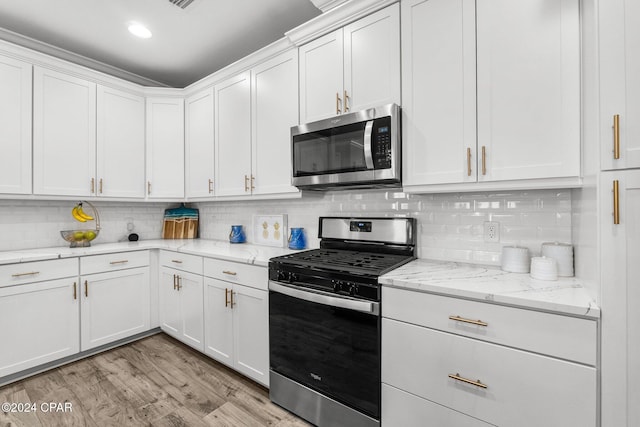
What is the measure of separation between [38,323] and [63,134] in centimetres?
154

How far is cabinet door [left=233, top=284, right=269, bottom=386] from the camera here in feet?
6.70

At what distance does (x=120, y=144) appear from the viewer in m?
3.02

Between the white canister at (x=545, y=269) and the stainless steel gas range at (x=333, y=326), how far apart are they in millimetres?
649

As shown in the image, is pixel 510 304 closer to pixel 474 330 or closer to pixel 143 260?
pixel 474 330

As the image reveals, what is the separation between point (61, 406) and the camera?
1972 millimetres

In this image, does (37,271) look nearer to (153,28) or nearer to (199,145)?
(199,145)

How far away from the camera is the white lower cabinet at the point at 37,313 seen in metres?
2.19

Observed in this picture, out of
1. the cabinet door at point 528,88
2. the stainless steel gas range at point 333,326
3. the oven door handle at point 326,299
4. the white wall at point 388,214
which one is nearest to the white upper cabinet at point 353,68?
the cabinet door at point 528,88

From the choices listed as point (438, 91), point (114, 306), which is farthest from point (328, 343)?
point (114, 306)

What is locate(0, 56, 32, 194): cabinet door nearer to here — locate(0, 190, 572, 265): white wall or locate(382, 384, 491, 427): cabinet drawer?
locate(0, 190, 572, 265): white wall

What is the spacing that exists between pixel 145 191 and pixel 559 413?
11.6 ft

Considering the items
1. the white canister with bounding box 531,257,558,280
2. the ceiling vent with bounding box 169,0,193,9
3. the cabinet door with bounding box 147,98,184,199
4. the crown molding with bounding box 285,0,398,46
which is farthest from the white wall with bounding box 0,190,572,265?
the ceiling vent with bounding box 169,0,193,9

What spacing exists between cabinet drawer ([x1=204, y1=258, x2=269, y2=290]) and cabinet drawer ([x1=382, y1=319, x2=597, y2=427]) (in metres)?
0.89

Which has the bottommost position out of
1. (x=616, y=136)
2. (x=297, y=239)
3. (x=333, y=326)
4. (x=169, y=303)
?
(x=169, y=303)
